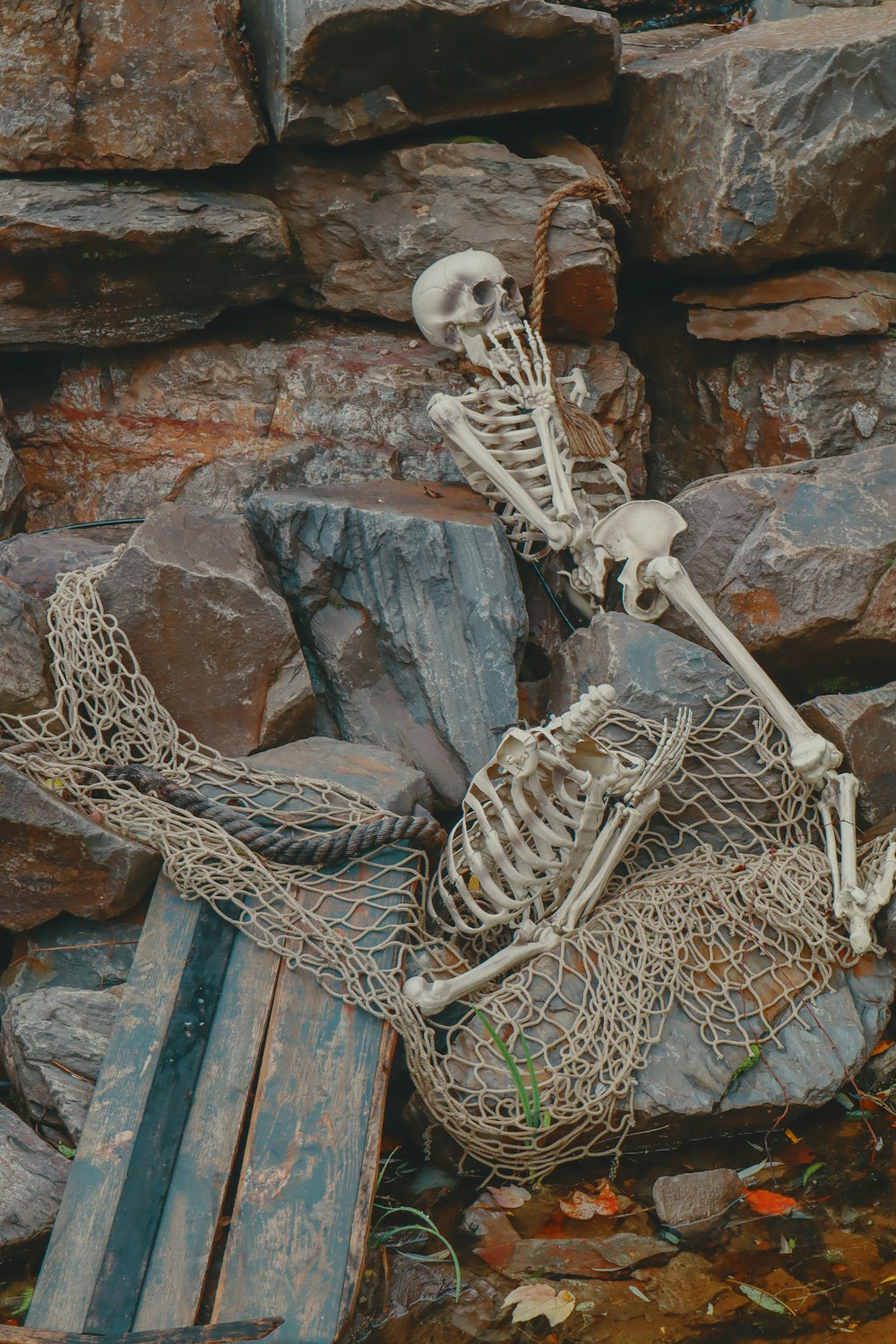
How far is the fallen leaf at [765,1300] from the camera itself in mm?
2904

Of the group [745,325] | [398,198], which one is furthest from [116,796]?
[745,325]

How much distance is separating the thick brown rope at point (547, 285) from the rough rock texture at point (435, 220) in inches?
2.3

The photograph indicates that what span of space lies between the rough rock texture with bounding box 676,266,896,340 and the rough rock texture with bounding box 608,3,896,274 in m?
0.11

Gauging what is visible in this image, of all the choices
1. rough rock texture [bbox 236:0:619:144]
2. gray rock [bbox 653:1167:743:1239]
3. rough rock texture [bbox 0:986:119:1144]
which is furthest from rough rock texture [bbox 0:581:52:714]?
rough rock texture [bbox 236:0:619:144]

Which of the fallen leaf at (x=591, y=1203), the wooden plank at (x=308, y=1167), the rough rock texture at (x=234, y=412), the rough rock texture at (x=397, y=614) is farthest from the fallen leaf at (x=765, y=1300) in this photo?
the rough rock texture at (x=234, y=412)

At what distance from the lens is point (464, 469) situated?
4551mm

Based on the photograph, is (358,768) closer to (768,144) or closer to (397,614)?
(397,614)

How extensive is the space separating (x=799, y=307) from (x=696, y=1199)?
12.3 ft

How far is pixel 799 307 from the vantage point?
530 cm

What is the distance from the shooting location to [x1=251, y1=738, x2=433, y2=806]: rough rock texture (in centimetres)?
375

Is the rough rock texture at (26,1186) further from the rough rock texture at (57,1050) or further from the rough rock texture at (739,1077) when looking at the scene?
the rough rock texture at (739,1077)

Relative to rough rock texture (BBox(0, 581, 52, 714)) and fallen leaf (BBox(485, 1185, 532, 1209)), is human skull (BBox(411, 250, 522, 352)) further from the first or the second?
fallen leaf (BBox(485, 1185, 532, 1209))

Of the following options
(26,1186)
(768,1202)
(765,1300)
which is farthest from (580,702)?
(26,1186)

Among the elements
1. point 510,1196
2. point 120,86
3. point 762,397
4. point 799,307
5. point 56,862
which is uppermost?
point 120,86
